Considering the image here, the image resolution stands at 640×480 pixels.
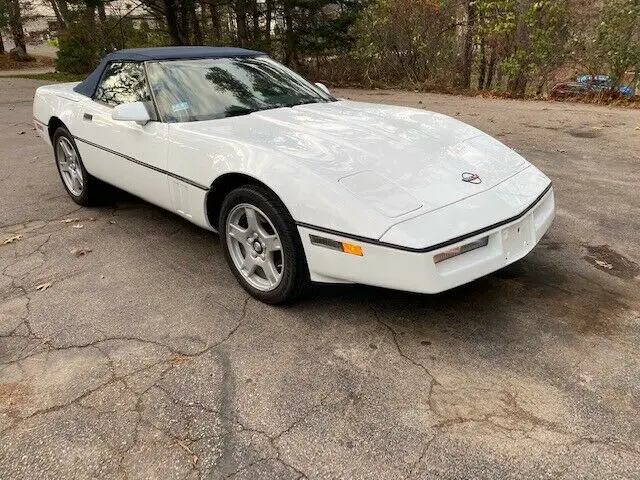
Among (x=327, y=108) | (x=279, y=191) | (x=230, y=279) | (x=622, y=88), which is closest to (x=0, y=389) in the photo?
(x=230, y=279)

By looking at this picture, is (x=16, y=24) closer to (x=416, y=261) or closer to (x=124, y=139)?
(x=124, y=139)

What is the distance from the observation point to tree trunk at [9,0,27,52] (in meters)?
21.1

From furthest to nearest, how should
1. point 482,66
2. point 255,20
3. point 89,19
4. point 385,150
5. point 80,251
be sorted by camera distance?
1. point 89,19
2. point 255,20
3. point 482,66
4. point 80,251
5. point 385,150

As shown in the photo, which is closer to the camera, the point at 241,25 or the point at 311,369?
the point at 311,369

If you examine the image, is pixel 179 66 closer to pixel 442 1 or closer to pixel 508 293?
pixel 508 293

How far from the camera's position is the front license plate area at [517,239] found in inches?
102

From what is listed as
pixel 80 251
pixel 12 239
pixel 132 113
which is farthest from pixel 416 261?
pixel 12 239

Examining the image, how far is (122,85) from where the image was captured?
3971 mm

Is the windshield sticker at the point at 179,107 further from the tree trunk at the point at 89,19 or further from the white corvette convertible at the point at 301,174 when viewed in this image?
the tree trunk at the point at 89,19

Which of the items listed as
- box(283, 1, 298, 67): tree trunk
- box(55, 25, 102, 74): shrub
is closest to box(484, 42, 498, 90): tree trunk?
box(283, 1, 298, 67): tree trunk

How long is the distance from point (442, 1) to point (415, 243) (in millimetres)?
11605

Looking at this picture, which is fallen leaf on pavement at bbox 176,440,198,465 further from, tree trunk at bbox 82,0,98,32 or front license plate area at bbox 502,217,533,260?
tree trunk at bbox 82,0,98,32

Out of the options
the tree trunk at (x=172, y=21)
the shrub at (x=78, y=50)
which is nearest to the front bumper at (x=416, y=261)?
the tree trunk at (x=172, y=21)

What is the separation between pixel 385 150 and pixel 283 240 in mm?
783
